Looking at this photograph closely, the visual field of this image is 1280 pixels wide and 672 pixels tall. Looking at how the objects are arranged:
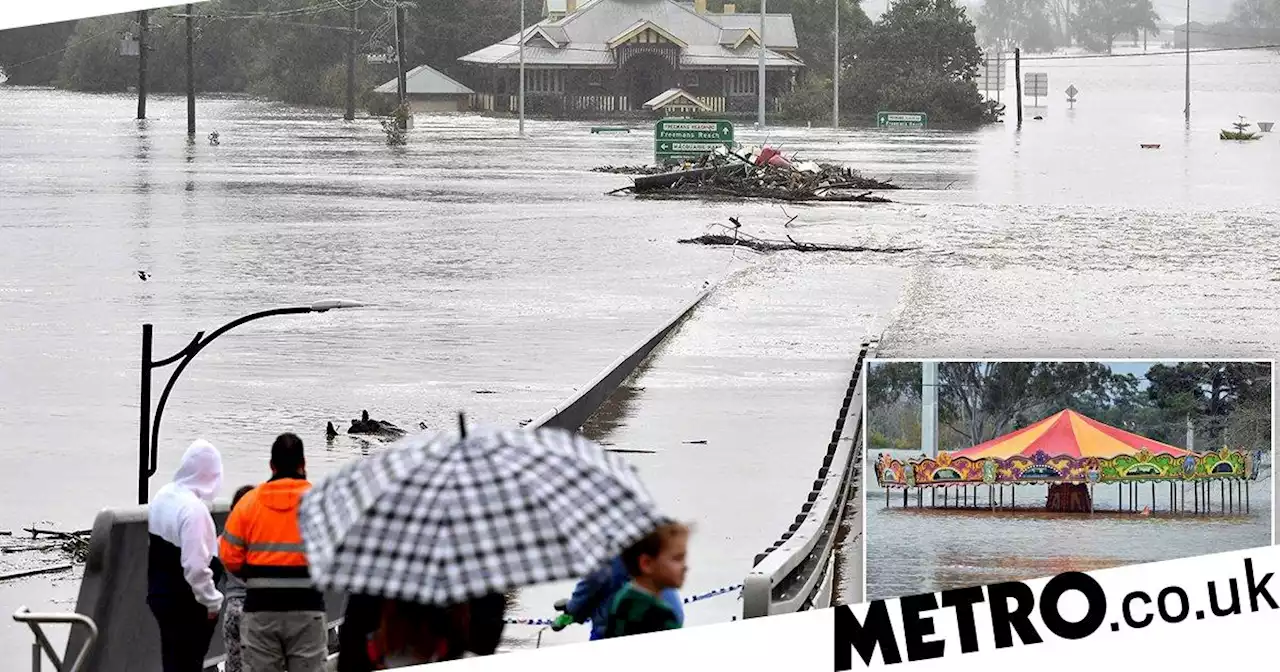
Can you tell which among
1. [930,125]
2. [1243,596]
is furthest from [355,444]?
[1243,596]

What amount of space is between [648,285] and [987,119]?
20.1ft

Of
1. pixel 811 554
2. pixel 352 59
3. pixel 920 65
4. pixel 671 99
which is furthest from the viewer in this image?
pixel 920 65

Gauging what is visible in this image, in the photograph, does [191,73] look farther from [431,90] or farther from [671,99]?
[671,99]

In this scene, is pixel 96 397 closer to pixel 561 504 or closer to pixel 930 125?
pixel 930 125

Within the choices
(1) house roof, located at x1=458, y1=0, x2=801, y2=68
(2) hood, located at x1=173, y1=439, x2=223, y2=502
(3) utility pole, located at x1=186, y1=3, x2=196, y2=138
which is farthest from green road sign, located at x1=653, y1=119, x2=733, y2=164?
(2) hood, located at x1=173, y1=439, x2=223, y2=502

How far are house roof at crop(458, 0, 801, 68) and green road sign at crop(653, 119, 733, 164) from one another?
2144mm

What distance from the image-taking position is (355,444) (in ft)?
51.2

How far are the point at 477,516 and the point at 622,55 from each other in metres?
11.2

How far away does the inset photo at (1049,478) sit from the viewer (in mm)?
8250

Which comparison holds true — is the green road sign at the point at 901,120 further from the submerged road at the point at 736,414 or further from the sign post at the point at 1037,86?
the submerged road at the point at 736,414

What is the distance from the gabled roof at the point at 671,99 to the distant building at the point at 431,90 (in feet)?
4.43

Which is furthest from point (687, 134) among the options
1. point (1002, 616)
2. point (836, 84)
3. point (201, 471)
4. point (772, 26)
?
point (201, 471)

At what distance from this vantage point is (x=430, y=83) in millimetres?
16172

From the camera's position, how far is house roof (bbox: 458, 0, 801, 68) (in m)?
15.0
